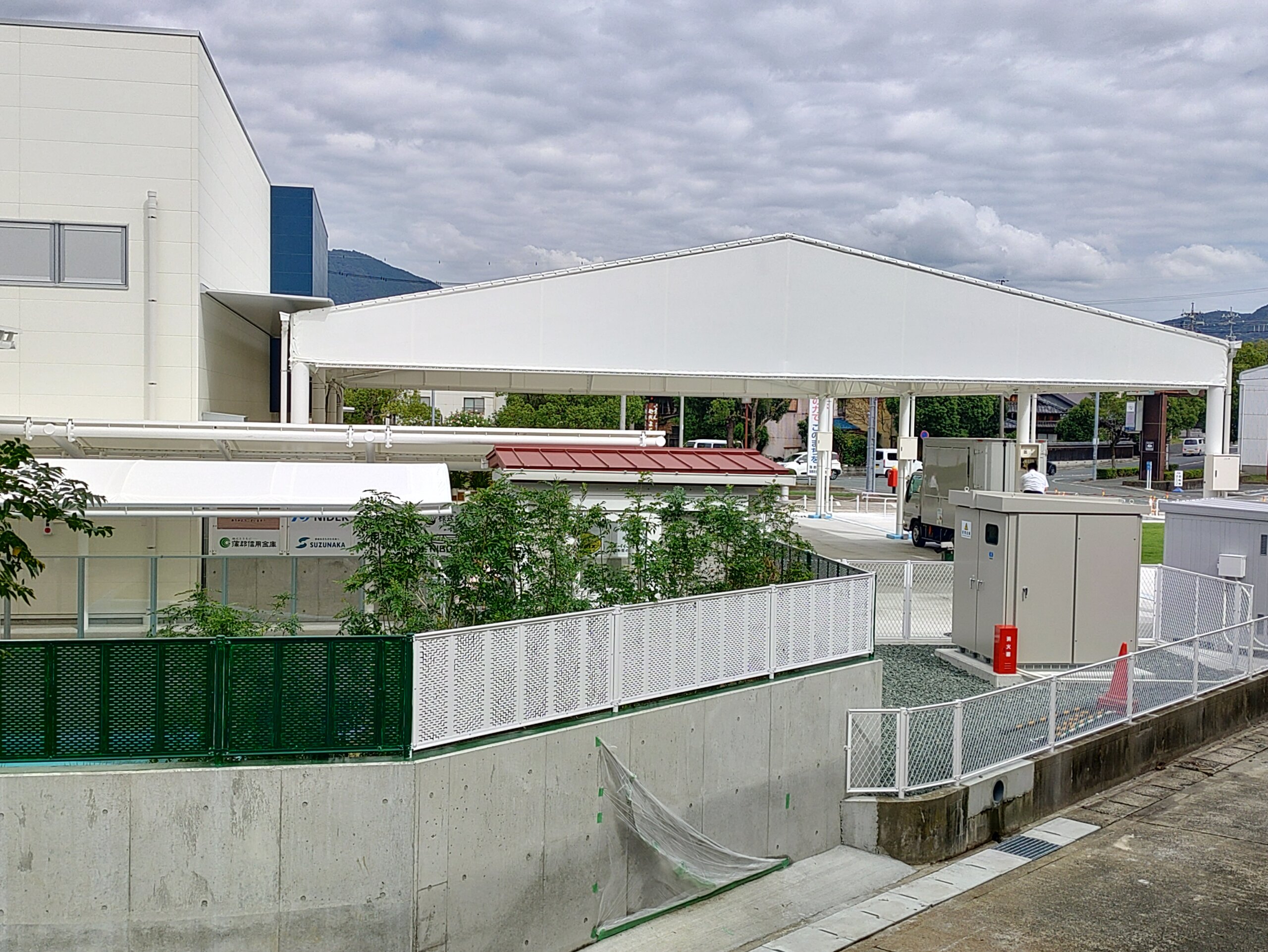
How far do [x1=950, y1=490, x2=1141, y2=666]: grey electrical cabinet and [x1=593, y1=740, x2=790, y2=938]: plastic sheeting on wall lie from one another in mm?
6893

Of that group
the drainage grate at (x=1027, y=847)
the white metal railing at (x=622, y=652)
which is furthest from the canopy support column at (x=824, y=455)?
the white metal railing at (x=622, y=652)

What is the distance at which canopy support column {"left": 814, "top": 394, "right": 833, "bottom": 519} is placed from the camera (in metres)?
38.4

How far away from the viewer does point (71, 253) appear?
17734 millimetres

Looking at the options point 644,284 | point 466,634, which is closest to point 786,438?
point 644,284

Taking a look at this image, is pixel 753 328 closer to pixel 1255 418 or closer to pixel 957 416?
pixel 957 416

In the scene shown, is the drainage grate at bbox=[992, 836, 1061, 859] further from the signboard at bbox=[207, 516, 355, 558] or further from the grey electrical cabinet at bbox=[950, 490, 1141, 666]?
the signboard at bbox=[207, 516, 355, 558]

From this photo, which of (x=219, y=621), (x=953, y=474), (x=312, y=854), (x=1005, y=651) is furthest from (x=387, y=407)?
(x=312, y=854)

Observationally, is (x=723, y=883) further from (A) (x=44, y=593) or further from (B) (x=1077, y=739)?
(A) (x=44, y=593)

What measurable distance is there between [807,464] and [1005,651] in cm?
5368

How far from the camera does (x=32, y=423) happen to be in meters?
15.6

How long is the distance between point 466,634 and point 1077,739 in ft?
26.6

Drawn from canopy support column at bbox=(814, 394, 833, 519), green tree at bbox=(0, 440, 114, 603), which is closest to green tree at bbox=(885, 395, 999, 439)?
canopy support column at bbox=(814, 394, 833, 519)

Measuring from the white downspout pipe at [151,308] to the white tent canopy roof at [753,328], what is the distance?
2.87 m

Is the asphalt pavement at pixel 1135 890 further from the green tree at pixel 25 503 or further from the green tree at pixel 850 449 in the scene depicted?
the green tree at pixel 850 449
